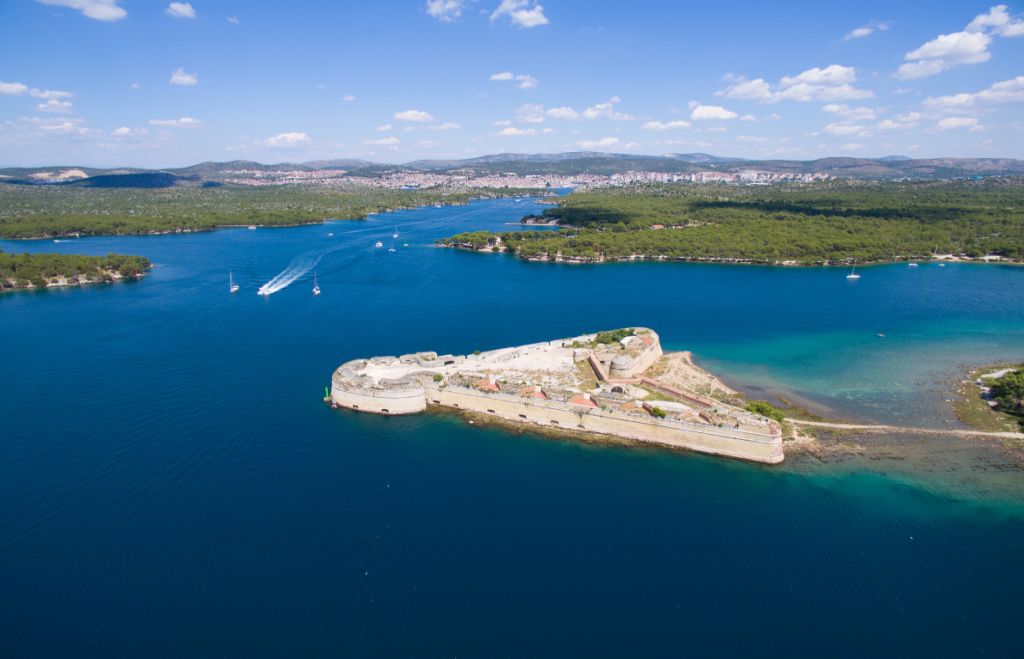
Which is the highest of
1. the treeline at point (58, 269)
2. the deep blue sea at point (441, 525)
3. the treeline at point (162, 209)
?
the treeline at point (162, 209)

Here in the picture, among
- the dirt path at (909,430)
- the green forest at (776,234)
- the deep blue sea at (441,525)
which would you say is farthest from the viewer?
the green forest at (776,234)

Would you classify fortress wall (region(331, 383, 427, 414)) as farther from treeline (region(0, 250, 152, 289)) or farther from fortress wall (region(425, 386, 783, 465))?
treeline (region(0, 250, 152, 289))

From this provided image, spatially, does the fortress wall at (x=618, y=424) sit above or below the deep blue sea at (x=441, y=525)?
above

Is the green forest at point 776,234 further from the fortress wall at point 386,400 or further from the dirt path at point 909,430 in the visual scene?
the fortress wall at point 386,400

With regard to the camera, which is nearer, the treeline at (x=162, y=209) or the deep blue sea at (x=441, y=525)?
the deep blue sea at (x=441, y=525)

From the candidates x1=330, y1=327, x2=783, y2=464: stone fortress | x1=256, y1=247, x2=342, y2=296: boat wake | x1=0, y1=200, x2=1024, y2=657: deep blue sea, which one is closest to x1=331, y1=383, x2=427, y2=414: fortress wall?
x1=330, y1=327, x2=783, y2=464: stone fortress

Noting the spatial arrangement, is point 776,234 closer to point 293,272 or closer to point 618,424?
point 618,424

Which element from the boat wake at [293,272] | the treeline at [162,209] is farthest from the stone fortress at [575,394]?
the treeline at [162,209]
